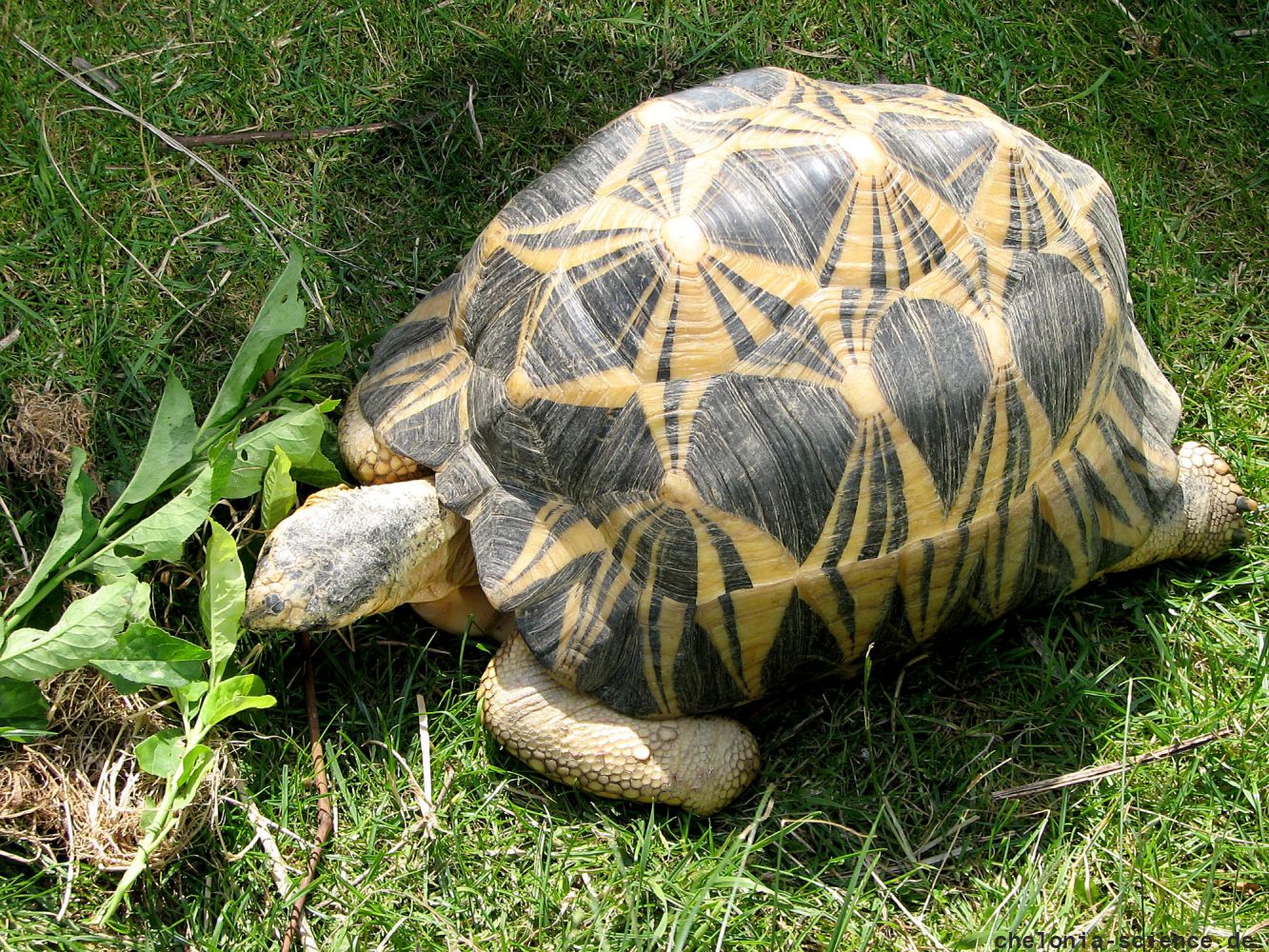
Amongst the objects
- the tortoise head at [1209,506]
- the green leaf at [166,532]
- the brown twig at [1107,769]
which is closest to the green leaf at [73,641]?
the green leaf at [166,532]

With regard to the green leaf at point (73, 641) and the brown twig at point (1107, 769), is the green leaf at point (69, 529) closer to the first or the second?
the green leaf at point (73, 641)

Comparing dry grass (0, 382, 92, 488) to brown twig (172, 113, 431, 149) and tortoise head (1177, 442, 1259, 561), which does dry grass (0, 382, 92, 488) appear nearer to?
brown twig (172, 113, 431, 149)

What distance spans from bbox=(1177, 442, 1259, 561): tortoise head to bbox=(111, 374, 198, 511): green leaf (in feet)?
7.92

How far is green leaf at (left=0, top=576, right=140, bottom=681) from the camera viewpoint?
7.86 feet

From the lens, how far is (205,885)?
2535mm

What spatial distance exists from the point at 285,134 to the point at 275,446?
4.03 ft

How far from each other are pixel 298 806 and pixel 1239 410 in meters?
2.66

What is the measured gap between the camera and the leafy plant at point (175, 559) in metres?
2.39

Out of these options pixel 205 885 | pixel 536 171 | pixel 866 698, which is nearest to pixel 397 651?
pixel 205 885

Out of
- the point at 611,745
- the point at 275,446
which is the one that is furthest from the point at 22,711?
the point at 611,745

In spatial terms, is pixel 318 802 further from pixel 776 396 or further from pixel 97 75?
pixel 97 75

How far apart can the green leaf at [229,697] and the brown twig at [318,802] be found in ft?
0.54

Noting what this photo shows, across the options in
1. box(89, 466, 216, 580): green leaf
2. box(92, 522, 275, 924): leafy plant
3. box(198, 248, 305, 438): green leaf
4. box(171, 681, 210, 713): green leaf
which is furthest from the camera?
box(198, 248, 305, 438): green leaf

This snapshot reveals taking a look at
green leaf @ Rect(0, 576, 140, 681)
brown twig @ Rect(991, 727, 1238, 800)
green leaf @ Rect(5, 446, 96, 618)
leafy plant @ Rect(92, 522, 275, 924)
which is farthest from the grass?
green leaf @ Rect(0, 576, 140, 681)
